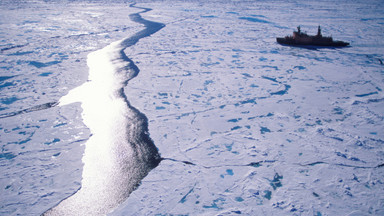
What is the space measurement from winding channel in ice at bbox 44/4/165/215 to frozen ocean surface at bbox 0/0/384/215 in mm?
88

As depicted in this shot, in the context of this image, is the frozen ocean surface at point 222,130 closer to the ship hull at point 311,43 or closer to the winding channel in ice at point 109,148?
the winding channel in ice at point 109,148

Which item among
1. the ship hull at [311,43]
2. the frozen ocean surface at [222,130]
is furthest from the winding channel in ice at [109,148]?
the ship hull at [311,43]

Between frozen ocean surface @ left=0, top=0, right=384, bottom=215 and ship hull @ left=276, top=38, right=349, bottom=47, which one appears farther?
ship hull @ left=276, top=38, right=349, bottom=47

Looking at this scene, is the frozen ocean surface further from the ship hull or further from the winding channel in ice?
the ship hull

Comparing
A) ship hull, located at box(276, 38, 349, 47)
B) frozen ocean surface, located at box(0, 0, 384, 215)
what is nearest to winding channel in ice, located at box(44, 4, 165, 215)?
frozen ocean surface, located at box(0, 0, 384, 215)

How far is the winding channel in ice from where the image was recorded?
1.86 meters

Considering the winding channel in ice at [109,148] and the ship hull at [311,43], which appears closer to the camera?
the winding channel in ice at [109,148]

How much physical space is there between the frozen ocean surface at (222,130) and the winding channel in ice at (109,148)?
0.09 metres

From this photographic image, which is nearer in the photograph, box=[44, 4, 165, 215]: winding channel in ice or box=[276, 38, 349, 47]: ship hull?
box=[44, 4, 165, 215]: winding channel in ice

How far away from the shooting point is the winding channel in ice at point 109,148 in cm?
186

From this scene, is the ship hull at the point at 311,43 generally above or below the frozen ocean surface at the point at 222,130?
above

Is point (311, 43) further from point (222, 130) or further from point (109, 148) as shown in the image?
point (109, 148)

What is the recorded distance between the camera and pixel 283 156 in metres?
2.20

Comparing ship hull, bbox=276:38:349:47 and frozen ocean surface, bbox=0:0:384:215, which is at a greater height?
ship hull, bbox=276:38:349:47
